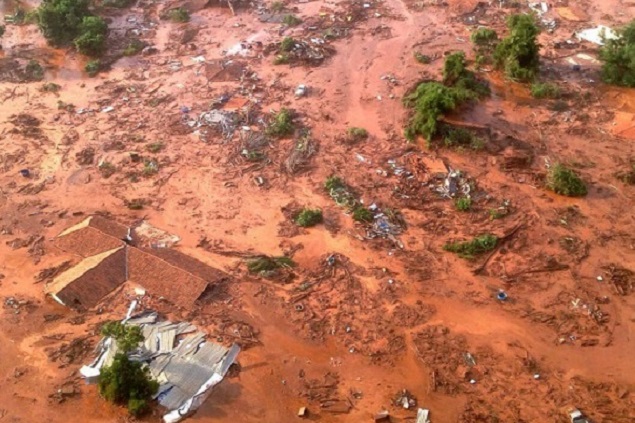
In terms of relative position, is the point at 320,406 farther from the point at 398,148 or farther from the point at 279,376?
the point at 398,148

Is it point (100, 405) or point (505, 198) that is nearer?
point (100, 405)

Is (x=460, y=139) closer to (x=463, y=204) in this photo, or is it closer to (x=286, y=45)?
(x=463, y=204)

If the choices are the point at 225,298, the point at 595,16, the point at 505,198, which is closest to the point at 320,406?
the point at 225,298

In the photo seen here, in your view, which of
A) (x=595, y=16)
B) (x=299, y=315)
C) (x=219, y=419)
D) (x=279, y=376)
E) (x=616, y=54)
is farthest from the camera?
(x=595, y=16)

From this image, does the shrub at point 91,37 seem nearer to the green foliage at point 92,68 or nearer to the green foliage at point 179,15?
the green foliage at point 92,68

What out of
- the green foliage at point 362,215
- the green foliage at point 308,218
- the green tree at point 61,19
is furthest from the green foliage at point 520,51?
the green tree at point 61,19

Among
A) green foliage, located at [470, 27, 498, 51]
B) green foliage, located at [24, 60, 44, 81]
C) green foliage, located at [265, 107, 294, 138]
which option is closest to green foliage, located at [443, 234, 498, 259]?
green foliage, located at [265, 107, 294, 138]

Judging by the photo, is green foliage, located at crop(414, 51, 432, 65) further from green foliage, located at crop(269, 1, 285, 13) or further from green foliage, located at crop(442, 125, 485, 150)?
green foliage, located at crop(269, 1, 285, 13)
